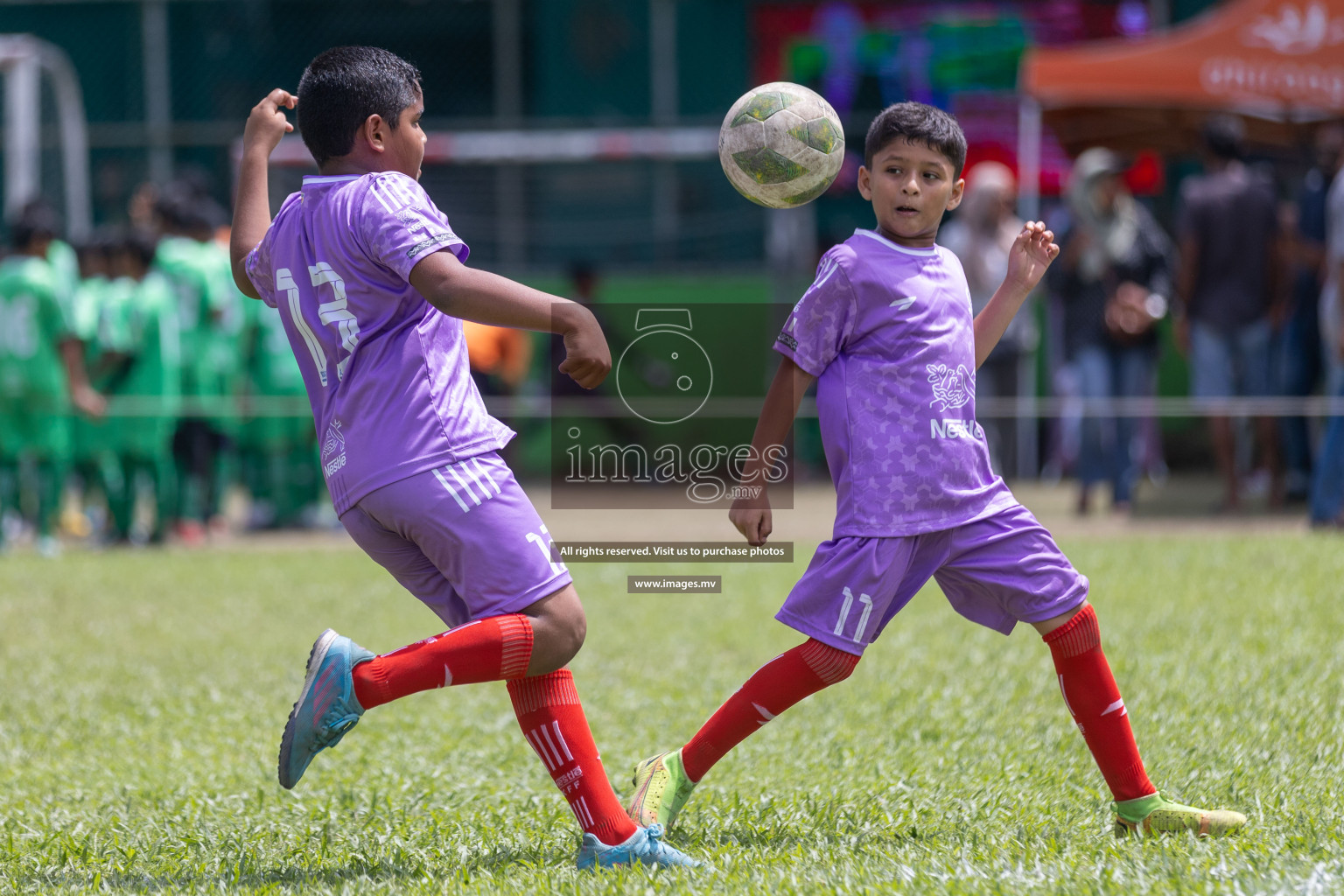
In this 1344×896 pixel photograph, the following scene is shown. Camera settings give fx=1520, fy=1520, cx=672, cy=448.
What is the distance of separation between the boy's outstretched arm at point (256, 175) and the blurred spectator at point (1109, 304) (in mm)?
6895

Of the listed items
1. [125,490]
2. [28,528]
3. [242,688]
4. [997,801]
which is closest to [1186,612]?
[997,801]

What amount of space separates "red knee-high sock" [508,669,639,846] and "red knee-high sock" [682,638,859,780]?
33cm

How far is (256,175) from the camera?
355cm

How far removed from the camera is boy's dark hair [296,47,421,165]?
3186 millimetres

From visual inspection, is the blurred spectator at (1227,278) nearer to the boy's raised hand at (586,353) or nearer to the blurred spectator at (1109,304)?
the blurred spectator at (1109,304)

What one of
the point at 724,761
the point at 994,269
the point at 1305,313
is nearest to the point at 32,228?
the point at 994,269

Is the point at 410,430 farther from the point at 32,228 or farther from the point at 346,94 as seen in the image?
the point at 32,228

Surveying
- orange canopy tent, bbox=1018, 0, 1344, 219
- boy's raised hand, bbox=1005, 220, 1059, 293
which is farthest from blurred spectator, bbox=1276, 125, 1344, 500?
boy's raised hand, bbox=1005, 220, 1059, 293

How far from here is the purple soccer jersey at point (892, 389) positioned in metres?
3.38

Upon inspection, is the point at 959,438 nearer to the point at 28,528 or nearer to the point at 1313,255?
the point at 1313,255

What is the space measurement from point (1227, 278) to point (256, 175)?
759 cm

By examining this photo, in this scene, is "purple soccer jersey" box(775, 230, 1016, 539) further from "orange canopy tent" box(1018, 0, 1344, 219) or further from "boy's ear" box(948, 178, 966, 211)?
"orange canopy tent" box(1018, 0, 1344, 219)

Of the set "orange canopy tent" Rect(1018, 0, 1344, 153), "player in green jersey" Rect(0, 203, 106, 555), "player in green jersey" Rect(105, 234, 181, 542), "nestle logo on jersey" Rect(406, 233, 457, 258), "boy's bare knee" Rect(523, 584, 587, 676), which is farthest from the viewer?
"orange canopy tent" Rect(1018, 0, 1344, 153)

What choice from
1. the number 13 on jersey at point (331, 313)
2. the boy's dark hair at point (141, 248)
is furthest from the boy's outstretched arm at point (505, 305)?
the boy's dark hair at point (141, 248)
